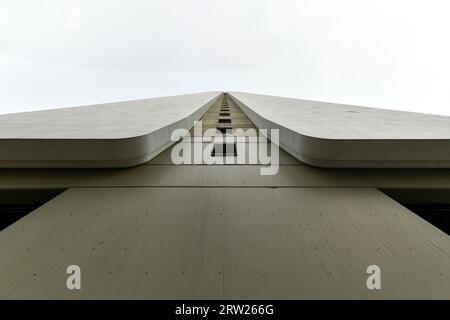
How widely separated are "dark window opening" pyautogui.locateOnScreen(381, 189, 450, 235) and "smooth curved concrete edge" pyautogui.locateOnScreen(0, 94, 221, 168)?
4093mm

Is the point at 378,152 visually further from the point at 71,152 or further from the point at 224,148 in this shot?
the point at 71,152

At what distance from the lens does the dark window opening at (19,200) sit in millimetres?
3191

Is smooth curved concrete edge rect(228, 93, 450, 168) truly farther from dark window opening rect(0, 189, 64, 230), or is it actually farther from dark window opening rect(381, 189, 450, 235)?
dark window opening rect(0, 189, 64, 230)

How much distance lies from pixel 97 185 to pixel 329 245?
3288 millimetres

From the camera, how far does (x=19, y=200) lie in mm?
3264

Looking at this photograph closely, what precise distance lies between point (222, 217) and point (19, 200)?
318cm

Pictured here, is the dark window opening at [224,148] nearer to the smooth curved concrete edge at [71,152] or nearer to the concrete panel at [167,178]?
the concrete panel at [167,178]

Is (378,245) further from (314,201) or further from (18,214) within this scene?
(18,214)

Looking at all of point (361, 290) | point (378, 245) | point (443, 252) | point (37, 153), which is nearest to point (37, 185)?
Answer: point (37, 153)

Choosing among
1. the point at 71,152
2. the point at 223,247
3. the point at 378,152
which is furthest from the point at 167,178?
the point at 378,152

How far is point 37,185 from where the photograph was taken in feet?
10.5

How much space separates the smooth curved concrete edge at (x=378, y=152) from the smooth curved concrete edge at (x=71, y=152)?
2891mm

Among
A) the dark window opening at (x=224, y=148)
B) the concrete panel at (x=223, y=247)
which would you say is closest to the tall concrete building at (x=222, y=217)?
the concrete panel at (x=223, y=247)
